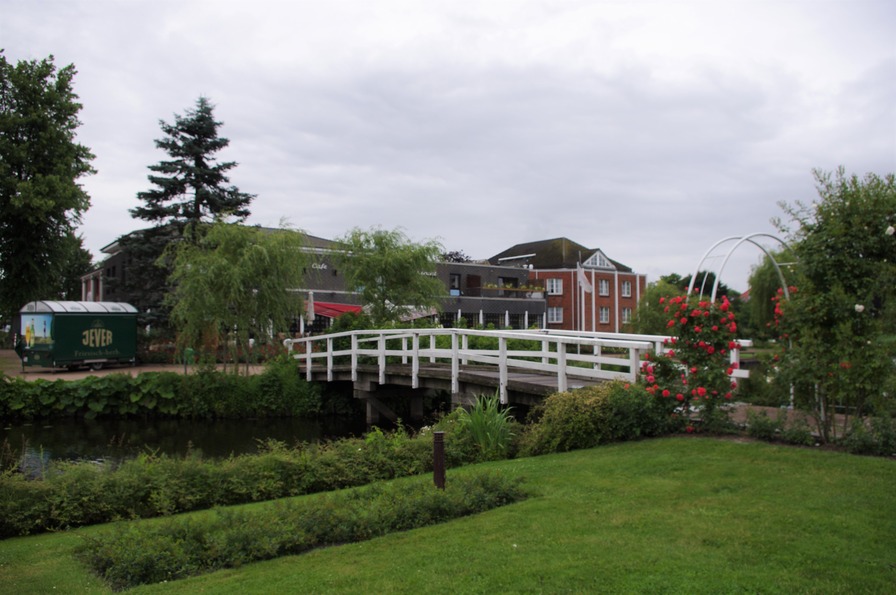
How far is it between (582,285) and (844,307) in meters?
40.2

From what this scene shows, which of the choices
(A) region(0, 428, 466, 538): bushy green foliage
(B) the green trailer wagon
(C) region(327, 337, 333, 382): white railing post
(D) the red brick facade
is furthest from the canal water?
(D) the red brick facade

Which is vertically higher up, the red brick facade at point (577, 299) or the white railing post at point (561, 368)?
the red brick facade at point (577, 299)

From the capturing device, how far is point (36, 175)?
28.2 meters

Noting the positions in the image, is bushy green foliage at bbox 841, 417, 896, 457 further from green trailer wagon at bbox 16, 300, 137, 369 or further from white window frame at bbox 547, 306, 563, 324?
white window frame at bbox 547, 306, 563, 324

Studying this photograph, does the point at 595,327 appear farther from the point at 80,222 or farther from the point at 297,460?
the point at 297,460

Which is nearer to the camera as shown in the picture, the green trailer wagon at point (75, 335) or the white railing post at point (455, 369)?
the white railing post at point (455, 369)

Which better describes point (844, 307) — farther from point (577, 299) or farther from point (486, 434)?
point (577, 299)

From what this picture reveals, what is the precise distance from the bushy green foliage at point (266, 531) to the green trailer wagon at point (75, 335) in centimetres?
2387

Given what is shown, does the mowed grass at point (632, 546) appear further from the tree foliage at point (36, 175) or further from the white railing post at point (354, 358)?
the tree foliage at point (36, 175)

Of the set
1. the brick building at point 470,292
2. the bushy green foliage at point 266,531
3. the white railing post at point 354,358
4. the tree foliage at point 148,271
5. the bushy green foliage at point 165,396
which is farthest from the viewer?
A: the brick building at point 470,292

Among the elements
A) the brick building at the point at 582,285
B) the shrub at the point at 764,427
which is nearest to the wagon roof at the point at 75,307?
the shrub at the point at 764,427

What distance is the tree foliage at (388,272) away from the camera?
1025 inches

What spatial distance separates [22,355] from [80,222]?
6799mm

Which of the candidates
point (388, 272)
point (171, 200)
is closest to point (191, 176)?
point (171, 200)
